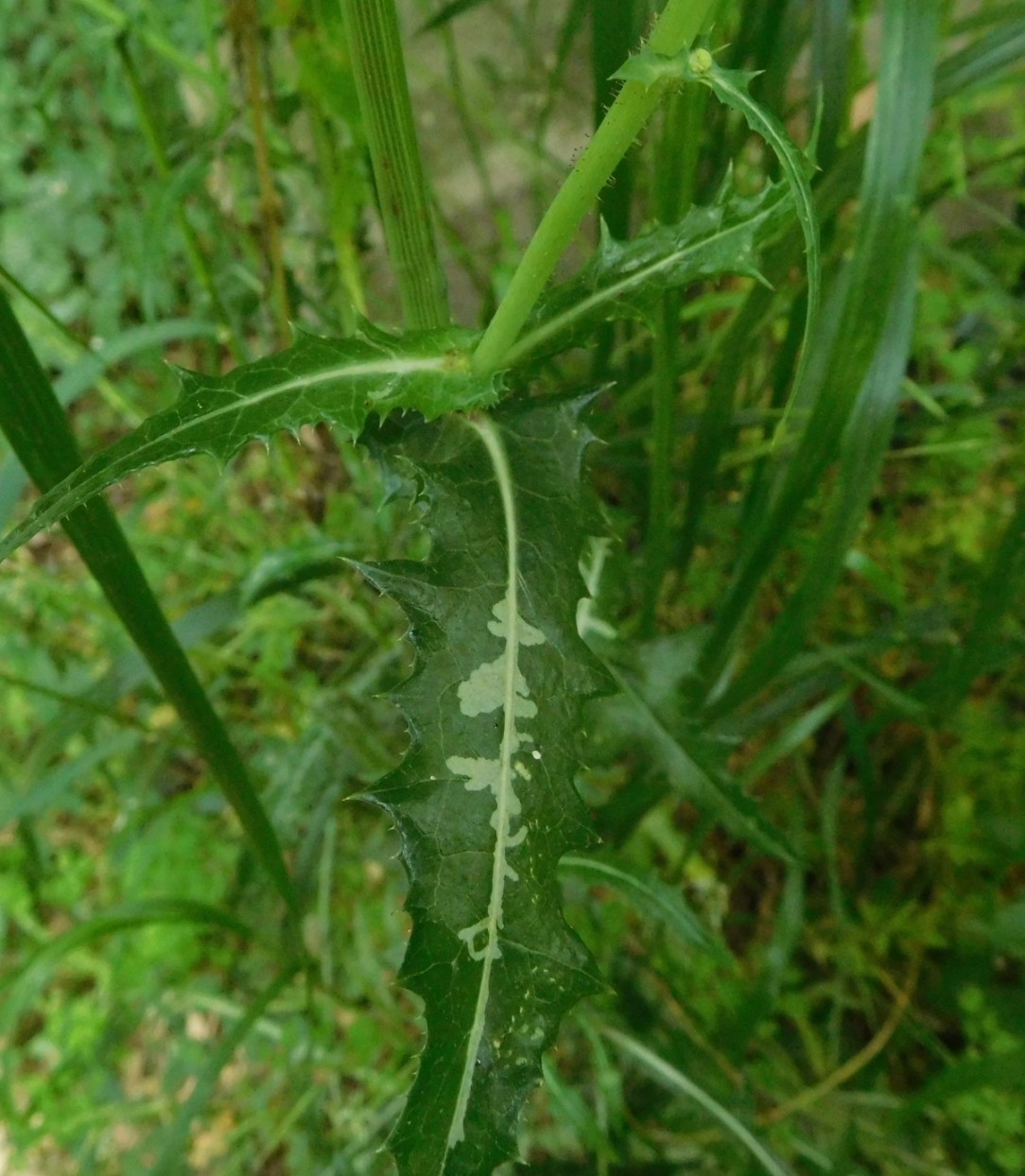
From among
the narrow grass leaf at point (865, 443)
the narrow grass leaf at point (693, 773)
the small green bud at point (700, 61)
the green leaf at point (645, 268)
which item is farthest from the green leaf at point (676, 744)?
the small green bud at point (700, 61)

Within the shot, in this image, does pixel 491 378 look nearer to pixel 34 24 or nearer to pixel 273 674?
pixel 273 674

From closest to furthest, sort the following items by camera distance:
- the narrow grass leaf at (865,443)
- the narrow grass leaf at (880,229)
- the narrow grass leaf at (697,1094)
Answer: the narrow grass leaf at (880,229), the narrow grass leaf at (865,443), the narrow grass leaf at (697,1094)

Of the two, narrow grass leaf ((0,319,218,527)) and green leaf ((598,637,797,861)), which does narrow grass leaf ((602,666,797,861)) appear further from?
narrow grass leaf ((0,319,218,527))

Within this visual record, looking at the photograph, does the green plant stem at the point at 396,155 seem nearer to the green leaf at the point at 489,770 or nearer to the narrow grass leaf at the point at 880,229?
the green leaf at the point at 489,770

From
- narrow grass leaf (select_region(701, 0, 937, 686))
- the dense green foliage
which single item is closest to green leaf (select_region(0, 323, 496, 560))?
the dense green foliage

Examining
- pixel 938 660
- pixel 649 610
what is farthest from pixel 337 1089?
pixel 938 660

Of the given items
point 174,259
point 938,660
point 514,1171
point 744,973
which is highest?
point 174,259
